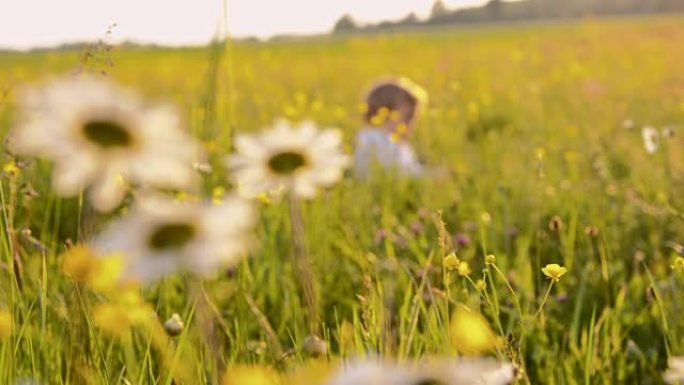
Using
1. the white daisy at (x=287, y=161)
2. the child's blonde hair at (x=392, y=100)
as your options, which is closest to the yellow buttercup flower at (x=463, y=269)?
the white daisy at (x=287, y=161)

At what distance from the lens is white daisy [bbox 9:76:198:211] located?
55cm

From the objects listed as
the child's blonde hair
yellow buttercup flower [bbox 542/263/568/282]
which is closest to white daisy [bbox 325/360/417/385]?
yellow buttercup flower [bbox 542/263/568/282]

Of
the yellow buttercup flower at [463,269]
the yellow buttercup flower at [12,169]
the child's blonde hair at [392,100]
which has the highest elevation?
the yellow buttercup flower at [12,169]

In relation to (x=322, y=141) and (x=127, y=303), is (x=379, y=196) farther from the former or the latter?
(x=322, y=141)

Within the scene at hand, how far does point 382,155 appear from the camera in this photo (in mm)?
4504

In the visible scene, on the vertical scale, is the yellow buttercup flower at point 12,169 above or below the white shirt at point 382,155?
above

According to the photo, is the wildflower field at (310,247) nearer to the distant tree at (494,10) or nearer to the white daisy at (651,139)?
the white daisy at (651,139)

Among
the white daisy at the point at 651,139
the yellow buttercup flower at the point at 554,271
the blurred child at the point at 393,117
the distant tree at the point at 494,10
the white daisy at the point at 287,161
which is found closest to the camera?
the white daisy at the point at 287,161

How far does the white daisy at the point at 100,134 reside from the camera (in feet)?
1.80

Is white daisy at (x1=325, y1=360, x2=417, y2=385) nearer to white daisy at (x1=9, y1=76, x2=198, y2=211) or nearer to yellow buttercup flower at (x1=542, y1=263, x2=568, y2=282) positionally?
white daisy at (x1=9, y1=76, x2=198, y2=211)

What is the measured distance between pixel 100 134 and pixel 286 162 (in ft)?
1.23

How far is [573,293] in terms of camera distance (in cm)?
232

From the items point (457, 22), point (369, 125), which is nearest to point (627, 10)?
point (457, 22)

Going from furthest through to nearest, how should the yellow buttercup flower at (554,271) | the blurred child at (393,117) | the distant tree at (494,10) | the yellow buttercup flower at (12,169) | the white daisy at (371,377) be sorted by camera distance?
the distant tree at (494,10) → the blurred child at (393,117) → the yellow buttercup flower at (12,169) → the yellow buttercup flower at (554,271) → the white daisy at (371,377)
